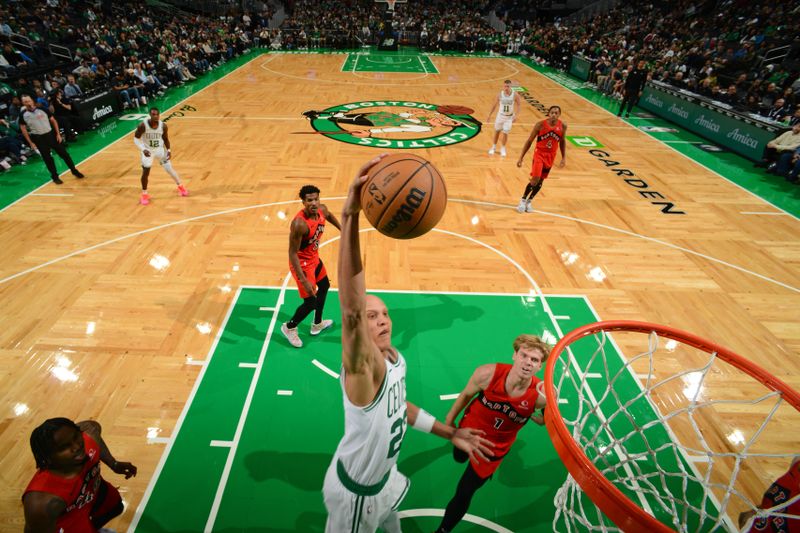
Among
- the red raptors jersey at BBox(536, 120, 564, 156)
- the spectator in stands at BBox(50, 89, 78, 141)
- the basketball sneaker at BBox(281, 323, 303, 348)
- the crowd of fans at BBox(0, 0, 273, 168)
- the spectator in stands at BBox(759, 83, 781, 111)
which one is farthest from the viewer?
the spectator in stands at BBox(759, 83, 781, 111)

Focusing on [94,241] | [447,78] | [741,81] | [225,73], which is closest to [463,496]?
[94,241]

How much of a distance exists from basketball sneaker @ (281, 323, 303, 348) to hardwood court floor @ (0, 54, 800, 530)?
891 millimetres

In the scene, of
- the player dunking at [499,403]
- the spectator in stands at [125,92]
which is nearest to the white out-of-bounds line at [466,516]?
the player dunking at [499,403]

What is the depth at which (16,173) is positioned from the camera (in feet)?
29.1

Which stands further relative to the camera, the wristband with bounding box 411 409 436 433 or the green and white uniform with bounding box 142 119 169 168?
the green and white uniform with bounding box 142 119 169 168

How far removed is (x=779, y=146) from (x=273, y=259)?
11639 millimetres

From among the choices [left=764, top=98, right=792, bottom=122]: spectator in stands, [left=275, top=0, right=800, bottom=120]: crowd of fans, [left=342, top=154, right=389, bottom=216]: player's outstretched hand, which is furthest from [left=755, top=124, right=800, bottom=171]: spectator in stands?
[left=342, top=154, right=389, bottom=216]: player's outstretched hand

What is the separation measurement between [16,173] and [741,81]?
66.2 ft

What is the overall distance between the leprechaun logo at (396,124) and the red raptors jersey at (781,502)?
31.1ft

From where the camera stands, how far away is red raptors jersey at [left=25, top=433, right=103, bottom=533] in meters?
2.30

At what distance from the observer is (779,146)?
995 centimetres

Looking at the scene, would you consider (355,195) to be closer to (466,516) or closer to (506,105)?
(466,516)

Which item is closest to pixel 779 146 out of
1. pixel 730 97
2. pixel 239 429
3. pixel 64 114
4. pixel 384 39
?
pixel 730 97

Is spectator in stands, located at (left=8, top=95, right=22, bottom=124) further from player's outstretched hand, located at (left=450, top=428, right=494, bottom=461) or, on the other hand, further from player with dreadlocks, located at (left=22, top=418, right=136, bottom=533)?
player's outstretched hand, located at (left=450, top=428, right=494, bottom=461)
